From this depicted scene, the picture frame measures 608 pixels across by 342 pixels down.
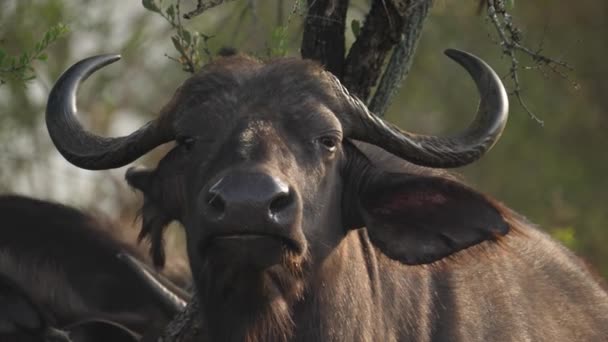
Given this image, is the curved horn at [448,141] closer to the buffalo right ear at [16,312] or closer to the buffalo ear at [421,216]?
the buffalo ear at [421,216]

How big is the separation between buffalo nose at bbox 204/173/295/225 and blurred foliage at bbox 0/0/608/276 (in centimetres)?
722

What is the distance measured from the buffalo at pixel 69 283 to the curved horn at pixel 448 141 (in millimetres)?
2374

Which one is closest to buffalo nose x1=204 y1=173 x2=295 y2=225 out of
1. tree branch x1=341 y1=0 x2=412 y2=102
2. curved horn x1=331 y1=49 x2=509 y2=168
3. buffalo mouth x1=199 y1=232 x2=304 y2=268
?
buffalo mouth x1=199 y1=232 x2=304 y2=268

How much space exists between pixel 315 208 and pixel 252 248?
50 centimetres

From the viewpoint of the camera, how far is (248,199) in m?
5.37

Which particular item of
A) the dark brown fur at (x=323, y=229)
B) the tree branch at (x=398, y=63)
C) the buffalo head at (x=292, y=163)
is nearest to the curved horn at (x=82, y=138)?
the buffalo head at (x=292, y=163)

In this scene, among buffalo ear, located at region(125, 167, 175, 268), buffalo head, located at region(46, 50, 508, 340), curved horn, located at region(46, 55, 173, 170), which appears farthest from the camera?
buffalo ear, located at region(125, 167, 175, 268)

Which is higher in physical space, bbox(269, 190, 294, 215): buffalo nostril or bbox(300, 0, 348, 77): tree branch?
bbox(300, 0, 348, 77): tree branch

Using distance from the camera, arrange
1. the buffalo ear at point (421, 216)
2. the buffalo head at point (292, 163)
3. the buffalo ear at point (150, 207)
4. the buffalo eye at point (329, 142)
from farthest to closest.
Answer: the buffalo ear at point (150, 207), the buffalo ear at point (421, 216), the buffalo eye at point (329, 142), the buffalo head at point (292, 163)

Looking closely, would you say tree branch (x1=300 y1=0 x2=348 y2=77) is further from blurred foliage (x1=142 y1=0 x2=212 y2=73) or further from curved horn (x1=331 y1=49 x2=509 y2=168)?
curved horn (x1=331 y1=49 x2=509 y2=168)

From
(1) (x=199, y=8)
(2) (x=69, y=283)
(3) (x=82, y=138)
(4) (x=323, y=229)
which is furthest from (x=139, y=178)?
(2) (x=69, y=283)

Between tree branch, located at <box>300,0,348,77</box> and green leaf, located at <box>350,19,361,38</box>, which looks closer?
green leaf, located at <box>350,19,361,38</box>

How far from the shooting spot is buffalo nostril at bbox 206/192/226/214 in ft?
17.8

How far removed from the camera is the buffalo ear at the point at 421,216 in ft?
20.5
